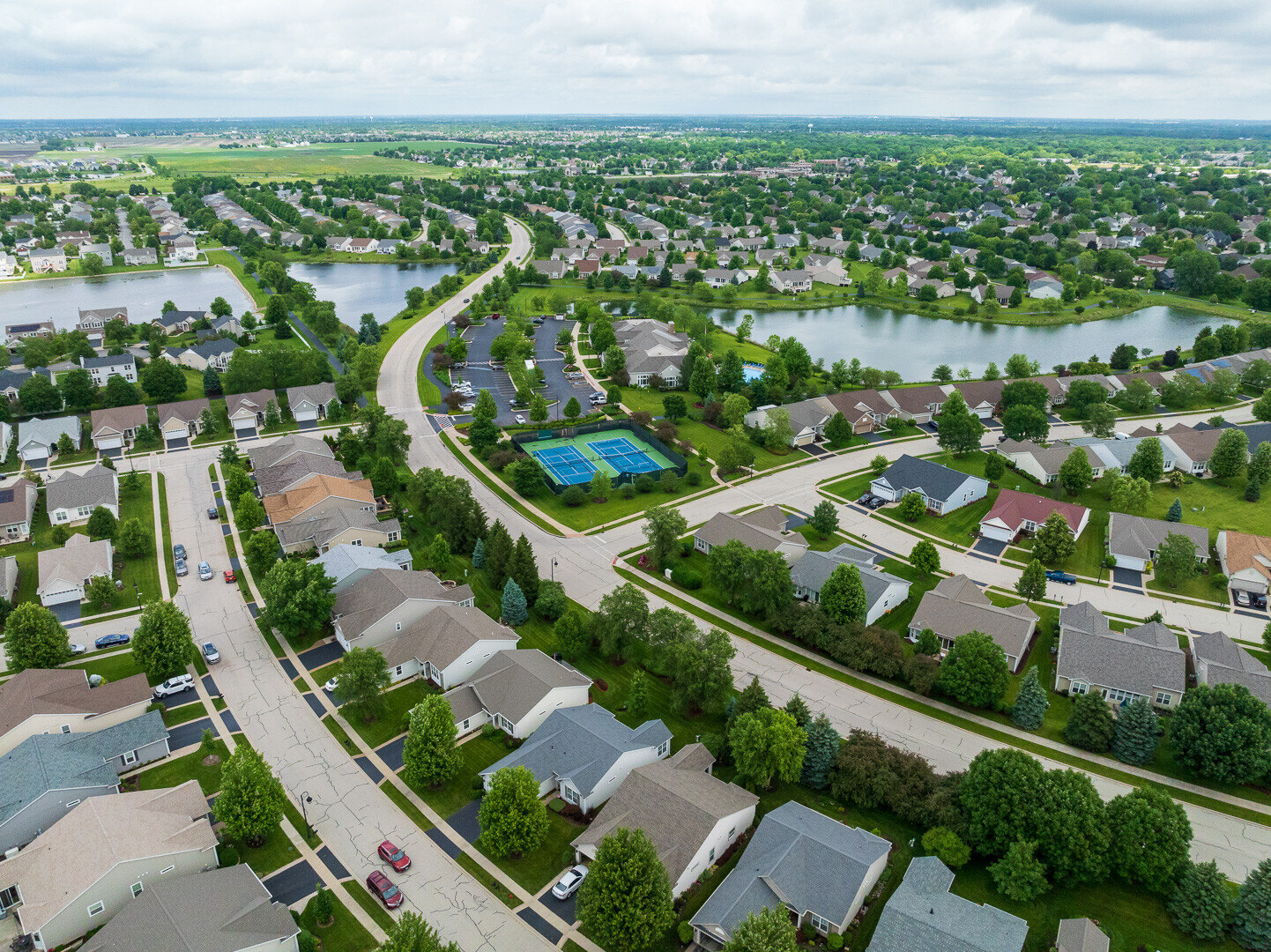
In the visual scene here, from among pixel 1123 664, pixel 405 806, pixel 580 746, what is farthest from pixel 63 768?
pixel 1123 664

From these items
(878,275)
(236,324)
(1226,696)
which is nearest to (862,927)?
(1226,696)

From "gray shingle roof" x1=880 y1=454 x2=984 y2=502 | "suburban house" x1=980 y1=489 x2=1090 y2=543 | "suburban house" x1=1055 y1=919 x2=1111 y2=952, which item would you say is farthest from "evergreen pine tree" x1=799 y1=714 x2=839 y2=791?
"gray shingle roof" x1=880 y1=454 x2=984 y2=502

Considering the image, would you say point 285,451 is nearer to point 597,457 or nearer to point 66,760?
point 597,457

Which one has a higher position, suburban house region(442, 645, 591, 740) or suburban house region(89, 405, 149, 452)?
suburban house region(89, 405, 149, 452)

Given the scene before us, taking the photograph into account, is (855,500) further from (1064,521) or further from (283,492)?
(283,492)

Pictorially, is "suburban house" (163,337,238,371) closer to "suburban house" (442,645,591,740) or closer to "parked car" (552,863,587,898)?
"suburban house" (442,645,591,740)

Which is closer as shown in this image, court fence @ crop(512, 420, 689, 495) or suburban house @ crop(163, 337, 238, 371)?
court fence @ crop(512, 420, 689, 495)

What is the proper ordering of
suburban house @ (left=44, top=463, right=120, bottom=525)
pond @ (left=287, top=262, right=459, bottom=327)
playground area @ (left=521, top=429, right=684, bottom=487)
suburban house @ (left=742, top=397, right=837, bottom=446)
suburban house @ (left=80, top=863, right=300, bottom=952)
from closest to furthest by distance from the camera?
suburban house @ (left=80, top=863, right=300, bottom=952) → suburban house @ (left=44, top=463, right=120, bottom=525) → playground area @ (left=521, top=429, right=684, bottom=487) → suburban house @ (left=742, top=397, right=837, bottom=446) → pond @ (left=287, top=262, right=459, bottom=327)
